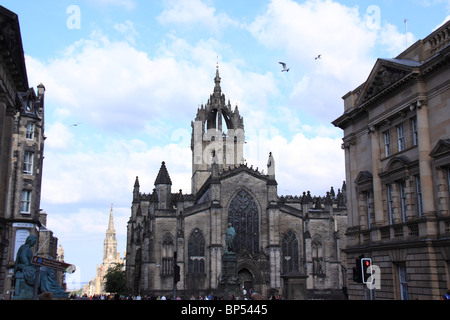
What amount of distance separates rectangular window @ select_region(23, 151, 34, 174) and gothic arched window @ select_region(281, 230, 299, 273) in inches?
1227

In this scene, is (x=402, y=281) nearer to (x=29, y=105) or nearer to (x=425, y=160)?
(x=425, y=160)

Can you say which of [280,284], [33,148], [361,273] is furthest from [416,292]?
[280,284]

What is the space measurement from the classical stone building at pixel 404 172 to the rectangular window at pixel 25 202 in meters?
23.9

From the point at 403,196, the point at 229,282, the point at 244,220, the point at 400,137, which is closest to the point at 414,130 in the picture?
the point at 400,137

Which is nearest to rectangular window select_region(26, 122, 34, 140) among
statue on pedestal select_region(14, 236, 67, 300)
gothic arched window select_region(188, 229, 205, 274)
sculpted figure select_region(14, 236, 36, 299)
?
statue on pedestal select_region(14, 236, 67, 300)

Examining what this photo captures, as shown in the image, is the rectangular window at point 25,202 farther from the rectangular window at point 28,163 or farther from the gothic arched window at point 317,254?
the gothic arched window at point 317,254

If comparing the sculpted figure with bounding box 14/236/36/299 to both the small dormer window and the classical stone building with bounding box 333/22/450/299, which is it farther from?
the small dormer window

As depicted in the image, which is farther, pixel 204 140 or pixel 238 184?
pixel 204 140

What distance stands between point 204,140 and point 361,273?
6451 centimetres

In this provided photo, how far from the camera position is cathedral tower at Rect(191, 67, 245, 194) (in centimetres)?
7675
